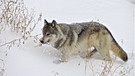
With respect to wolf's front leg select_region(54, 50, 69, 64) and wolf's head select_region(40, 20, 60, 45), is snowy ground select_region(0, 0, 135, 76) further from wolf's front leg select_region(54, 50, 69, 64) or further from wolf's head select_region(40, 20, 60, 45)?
wolf's head select_region(40, 20, 60, 45)

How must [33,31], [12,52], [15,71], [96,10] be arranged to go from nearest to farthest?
[15,71] → [12,52] → [33,31] → [96,10]

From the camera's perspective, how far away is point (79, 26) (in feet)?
19.4

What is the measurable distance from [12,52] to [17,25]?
0.94 m

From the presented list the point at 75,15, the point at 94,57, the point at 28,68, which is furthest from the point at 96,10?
the point at 28,68

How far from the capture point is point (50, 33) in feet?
18.1

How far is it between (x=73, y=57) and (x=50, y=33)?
680mm

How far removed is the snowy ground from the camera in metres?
4.79

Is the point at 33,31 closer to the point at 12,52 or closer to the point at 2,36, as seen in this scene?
the point at 2,36

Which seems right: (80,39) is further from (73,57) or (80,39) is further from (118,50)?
(118,50)

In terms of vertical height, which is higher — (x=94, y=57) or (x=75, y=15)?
(x=75, y=15)

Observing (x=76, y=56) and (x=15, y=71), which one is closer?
(x=15, y=71)

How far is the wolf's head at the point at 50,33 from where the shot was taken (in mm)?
5461

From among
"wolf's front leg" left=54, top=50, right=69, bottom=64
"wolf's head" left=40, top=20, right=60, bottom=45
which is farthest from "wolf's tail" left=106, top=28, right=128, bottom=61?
"wolf's head" left=40, top=20, right=60, bottom=45

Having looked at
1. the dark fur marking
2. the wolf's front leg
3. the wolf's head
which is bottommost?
the wolf's front leg
